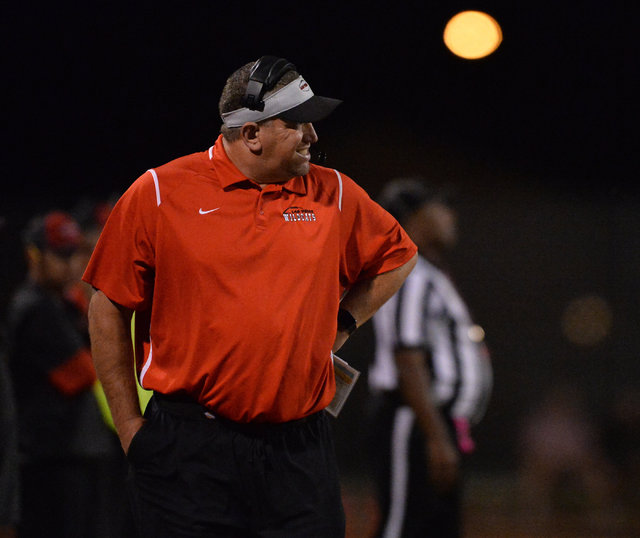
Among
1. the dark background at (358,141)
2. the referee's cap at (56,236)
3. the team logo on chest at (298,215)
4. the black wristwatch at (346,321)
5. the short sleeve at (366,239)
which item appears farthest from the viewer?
the dark background at (358,141)

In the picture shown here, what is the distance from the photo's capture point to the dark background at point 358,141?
7715mm

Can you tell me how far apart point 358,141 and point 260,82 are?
5655mm

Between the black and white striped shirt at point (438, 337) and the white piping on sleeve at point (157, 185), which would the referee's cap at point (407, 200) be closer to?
the black and white striped shirt at point (438, 337)

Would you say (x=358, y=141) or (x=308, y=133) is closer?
(x=308, y=133)

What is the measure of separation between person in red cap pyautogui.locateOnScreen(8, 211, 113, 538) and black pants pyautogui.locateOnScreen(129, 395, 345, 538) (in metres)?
1.94

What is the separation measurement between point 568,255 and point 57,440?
4722 mm

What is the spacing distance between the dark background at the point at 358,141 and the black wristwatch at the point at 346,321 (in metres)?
4.50

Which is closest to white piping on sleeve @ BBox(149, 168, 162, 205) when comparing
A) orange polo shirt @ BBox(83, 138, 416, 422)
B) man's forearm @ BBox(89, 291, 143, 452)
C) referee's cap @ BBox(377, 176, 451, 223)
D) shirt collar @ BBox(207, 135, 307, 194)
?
orange polo shirt @ BBox(83, 138, 416, 422)

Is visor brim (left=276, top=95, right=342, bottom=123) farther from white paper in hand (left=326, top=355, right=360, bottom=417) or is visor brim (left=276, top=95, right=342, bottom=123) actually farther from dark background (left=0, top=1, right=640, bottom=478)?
dark background (left=0, top=1, right=640, bottom=478)

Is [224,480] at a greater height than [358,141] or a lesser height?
greater

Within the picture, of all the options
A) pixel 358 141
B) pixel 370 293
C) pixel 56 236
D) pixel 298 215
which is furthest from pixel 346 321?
pixel 358 141

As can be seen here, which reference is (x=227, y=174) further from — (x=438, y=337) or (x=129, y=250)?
(x=438, y=337)

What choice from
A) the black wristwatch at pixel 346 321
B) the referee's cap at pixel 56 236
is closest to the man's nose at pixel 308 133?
the black wristwatch at pixel 346 321

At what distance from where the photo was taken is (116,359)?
2594mm
